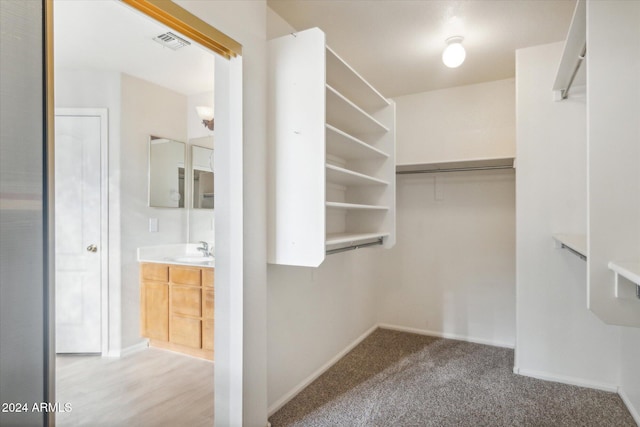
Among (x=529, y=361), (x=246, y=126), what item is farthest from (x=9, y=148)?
(x=529, y=361)

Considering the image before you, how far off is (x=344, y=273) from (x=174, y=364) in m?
1.64

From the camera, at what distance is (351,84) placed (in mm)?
2361

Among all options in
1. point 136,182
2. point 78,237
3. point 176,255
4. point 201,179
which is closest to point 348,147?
point 201,179

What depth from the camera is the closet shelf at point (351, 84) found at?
6.57 feet

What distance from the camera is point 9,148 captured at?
3.11 ft

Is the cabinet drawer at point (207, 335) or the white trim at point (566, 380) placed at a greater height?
the cabinet drawer at point (207, 335)

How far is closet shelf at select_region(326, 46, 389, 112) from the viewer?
200 cm

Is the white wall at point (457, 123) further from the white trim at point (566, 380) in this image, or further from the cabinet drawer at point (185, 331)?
the cabinet drawer at point (185, 331)

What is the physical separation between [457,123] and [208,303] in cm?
295

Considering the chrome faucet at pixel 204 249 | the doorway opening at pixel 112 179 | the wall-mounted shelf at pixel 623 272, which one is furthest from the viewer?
the chrome faucet at pixel 204 249

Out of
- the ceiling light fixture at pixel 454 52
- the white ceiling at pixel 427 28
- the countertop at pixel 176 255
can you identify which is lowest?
the countertop at pixel 176 255

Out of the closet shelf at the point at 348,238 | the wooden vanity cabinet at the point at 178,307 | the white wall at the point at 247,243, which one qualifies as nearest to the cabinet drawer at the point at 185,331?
the wooden vanity cabinet at the point at 178,307

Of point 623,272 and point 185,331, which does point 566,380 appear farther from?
point 185,331

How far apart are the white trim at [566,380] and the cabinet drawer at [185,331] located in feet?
8.55
